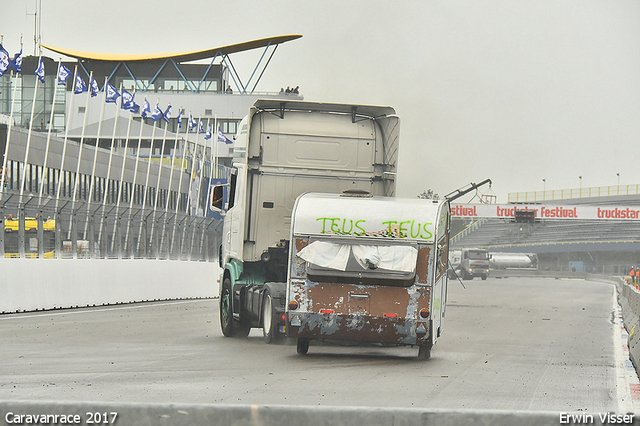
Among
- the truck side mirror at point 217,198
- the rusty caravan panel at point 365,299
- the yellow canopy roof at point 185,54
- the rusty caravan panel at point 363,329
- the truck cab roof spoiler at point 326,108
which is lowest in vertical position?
the rusty caravan panel at point 363,329

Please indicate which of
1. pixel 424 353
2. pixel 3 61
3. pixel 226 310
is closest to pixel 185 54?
pixel 3 61

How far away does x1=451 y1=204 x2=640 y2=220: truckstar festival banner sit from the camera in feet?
244

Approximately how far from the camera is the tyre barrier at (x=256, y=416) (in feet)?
14.5

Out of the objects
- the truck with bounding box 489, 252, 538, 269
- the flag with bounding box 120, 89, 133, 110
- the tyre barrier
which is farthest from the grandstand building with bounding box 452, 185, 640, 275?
the tyre barrier

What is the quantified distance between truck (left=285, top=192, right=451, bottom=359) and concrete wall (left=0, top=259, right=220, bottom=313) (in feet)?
35.0

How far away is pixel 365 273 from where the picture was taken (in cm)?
1289

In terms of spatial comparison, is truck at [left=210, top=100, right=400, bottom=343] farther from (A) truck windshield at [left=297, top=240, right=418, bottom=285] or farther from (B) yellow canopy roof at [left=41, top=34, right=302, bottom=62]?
(B) yellow canopy roof at [left=41, top=34, right=302, bottom=62]

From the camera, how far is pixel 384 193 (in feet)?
51.4

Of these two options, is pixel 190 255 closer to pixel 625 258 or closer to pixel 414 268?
pixel 414 268

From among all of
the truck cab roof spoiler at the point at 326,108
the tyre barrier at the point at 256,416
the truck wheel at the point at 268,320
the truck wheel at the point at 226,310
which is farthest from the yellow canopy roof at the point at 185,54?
the tyre barrier at the point at 256,416

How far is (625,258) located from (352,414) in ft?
362

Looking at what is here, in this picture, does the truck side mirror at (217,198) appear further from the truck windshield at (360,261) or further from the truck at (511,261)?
the truck at (511,261)

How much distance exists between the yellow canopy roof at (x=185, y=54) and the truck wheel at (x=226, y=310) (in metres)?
81.1

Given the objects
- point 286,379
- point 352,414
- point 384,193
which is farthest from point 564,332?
point 352,414
